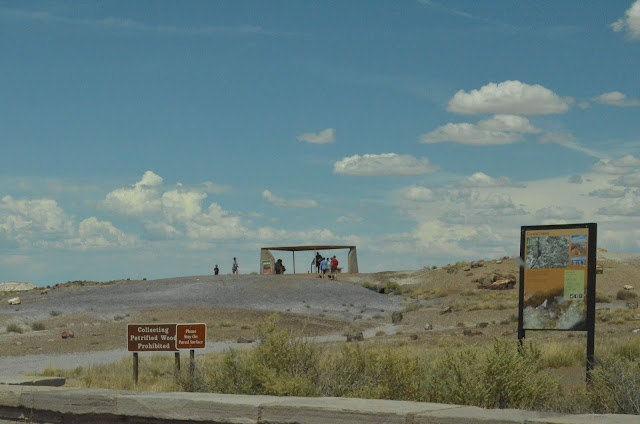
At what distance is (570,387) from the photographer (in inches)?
644

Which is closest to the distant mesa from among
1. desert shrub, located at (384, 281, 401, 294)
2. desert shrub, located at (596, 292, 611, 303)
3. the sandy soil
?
the sandy soil

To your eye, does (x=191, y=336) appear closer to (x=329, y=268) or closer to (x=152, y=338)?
(x=152, y=338)

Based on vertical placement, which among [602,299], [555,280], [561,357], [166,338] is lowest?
[602,299]

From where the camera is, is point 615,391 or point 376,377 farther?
point 376,377

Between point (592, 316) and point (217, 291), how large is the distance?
41439 mm

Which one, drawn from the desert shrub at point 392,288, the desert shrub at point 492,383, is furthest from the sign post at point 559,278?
the desert shrub at point 392,288

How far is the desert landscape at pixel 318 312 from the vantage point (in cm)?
3055

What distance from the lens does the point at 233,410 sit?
30.9 ft

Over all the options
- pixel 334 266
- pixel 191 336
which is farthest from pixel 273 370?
pixel 334 266

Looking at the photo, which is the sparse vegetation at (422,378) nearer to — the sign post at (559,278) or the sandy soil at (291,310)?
the sign post at (559,278)

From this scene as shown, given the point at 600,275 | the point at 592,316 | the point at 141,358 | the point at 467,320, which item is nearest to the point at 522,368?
the point at 592,316

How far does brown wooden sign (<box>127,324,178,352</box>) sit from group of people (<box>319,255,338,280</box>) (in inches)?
1695

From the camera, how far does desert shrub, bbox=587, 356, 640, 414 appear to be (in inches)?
426

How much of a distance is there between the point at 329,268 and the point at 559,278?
5022cm
